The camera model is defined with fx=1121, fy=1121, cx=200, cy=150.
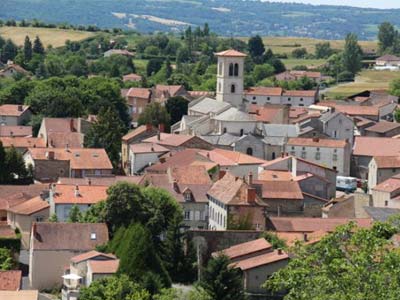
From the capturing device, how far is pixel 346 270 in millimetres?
22094

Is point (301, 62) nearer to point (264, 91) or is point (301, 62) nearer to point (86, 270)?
point (264, 91)

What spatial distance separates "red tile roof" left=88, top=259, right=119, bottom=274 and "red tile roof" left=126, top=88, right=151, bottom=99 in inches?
2238

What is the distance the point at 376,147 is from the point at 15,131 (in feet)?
81.1

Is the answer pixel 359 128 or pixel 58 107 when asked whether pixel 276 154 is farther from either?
pixel 58 107

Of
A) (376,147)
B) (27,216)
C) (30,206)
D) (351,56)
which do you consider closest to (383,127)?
(376,147)

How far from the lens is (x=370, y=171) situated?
62188 mm

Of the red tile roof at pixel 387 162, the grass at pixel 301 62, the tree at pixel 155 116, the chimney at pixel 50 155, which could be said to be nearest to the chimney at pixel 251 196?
the red tile roof at pixel 387 162

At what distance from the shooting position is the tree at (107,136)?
68.4 meters

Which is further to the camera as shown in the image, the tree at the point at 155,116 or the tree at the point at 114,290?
the tree at the point at 155,116

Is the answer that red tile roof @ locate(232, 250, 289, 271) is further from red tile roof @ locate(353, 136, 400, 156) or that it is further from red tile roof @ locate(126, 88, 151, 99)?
red tile roof @ locate(126, 88, 151, 99)

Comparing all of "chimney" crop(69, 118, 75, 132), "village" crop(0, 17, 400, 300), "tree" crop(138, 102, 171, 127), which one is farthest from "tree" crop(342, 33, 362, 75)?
"chimney" crop(69, 118, 75, 132)

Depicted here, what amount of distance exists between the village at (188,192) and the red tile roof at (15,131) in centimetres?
16

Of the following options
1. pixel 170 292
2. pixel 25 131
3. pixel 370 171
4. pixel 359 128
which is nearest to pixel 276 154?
pixel 370 171

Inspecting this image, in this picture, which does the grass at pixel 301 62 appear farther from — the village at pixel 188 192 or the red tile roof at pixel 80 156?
the red tile roof at pixel 80 156
